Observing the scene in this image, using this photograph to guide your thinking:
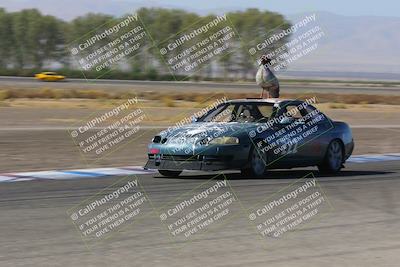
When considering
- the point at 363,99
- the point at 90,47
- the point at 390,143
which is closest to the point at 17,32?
the point at 90,47

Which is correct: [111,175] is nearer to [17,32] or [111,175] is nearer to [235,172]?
[235,172]

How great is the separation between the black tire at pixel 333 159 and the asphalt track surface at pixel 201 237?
7.75 feet

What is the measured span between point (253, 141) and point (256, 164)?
45 centimetres

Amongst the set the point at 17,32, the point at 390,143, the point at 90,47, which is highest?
the point at 17,32

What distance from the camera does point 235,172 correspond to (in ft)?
48.5

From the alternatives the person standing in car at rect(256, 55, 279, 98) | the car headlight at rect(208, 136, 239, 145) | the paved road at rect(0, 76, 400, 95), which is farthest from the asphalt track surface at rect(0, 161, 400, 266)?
the paved road at rect(0, 76, 400, 95)

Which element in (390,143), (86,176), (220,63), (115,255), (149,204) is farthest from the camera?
(220,63)

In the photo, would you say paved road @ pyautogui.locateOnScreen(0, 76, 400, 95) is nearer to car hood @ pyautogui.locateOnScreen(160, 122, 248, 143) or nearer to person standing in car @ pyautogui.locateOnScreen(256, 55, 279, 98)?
person standing in car @ pyautogui.locateOnScreen(256, 55, 279, 98)

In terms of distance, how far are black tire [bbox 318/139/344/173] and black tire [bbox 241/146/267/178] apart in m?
1.52

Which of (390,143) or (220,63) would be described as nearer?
(390,143)

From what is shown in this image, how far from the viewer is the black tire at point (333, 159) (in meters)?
14.8

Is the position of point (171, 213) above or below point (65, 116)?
below

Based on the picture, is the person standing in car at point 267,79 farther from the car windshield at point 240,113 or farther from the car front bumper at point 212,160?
the car front bumper at point 212,160

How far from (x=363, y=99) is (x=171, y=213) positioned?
4988 cm
